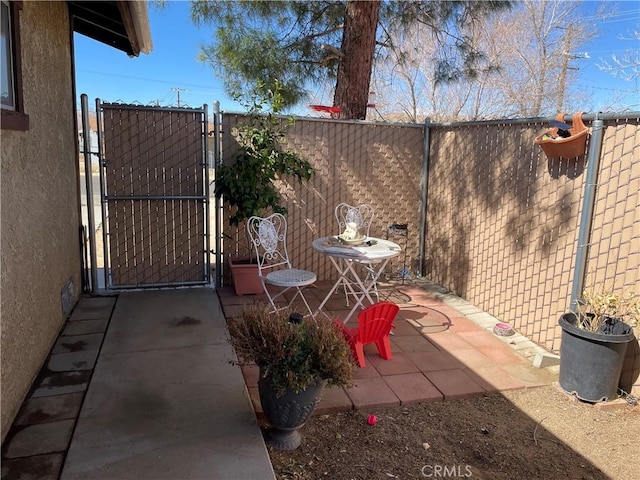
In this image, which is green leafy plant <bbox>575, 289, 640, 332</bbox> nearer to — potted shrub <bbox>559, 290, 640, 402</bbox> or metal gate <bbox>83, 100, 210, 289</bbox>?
potted shrub <bbox>559, 290, 640, 402</bbox>

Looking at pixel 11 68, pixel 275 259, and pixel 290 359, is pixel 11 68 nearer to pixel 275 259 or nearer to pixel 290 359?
pixel 290 359

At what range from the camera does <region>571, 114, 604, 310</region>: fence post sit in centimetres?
317

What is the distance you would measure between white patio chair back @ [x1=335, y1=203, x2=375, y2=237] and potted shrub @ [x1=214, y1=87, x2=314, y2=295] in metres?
0.59

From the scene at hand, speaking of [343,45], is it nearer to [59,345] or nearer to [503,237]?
[503,237]

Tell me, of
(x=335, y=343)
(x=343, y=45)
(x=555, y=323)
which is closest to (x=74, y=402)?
(x=335, y=343)

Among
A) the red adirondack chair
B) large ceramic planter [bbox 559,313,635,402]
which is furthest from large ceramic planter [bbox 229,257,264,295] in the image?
large ceramic planter [bbox 559,313,635,402]

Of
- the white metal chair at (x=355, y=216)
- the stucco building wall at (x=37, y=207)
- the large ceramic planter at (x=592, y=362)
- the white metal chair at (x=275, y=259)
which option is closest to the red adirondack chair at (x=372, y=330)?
the white metal chair at (x=275, y=259)

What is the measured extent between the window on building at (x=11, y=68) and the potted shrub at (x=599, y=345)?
3.48 metres

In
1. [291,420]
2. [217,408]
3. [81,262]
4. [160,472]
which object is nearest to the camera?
[160,472]

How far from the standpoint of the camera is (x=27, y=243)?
2.75 m

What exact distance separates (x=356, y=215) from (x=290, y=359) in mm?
2998

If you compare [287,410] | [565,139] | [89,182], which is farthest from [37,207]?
[565,139]

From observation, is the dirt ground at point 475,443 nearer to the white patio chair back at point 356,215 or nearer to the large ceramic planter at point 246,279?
the large ceramic planter at point 246,279

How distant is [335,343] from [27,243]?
6.44 feet
